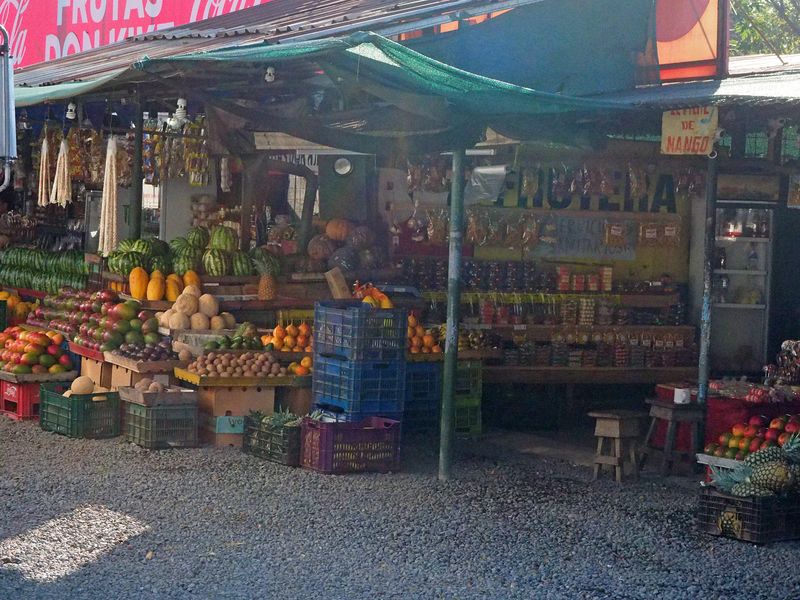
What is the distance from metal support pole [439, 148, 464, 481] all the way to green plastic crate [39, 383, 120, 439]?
3.08 metres

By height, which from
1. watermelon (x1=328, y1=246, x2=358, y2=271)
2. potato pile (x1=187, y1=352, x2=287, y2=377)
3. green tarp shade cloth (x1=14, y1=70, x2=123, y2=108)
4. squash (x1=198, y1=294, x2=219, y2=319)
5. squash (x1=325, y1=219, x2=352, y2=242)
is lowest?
potato pile (x1=187, y1=352, x2=287, y2=377)

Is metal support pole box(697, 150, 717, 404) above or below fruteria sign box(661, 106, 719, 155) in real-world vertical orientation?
below

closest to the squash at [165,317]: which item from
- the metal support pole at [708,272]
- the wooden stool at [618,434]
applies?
the wooden stool at [618,434]

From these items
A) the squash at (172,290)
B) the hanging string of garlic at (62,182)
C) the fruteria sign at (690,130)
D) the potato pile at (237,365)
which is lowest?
the potato pile at (237,365)

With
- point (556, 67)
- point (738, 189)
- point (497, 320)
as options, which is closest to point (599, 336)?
point (497, 320)

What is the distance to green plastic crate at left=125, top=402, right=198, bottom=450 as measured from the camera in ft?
32.4

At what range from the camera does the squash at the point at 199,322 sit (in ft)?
35.8

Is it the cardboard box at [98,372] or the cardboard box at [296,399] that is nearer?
the cardboard box at [296,399]

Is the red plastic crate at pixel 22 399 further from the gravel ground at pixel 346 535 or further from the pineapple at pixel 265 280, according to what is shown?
the pineapple at pixel 265 280

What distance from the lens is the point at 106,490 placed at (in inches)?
336

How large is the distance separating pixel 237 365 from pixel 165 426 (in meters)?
0.78

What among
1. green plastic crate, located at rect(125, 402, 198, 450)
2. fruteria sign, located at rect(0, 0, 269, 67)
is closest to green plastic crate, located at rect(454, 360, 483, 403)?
green plastic crate, located at rect(125, 402, 198, 450)

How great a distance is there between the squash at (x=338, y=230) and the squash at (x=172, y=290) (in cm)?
185

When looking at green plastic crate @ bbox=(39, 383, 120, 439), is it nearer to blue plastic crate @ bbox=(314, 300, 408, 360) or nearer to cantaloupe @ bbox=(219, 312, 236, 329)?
cantaloupe @ bbox=(219, 312, 236, 329)
